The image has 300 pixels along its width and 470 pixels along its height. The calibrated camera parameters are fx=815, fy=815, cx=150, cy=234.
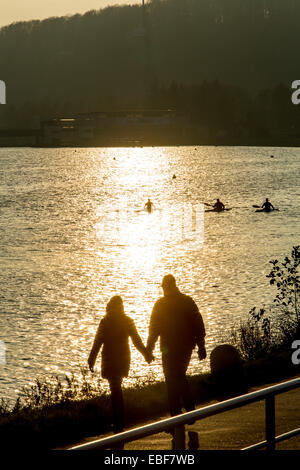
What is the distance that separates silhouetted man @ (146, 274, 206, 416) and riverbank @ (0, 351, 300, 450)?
2360 millimetres

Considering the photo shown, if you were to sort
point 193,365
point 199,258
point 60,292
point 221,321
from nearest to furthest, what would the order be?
point 193,365 → point 221,321 → point 60,292 → point 199,258

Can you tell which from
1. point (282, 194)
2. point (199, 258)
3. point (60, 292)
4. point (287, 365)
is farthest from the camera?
point (282, 194)

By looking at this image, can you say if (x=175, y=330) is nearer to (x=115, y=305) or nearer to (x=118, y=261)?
(x=115, y=305)

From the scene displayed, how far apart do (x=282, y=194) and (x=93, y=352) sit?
113m

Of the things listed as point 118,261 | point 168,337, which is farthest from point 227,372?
point 118,261

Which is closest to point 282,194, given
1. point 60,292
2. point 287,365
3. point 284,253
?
point 284,253

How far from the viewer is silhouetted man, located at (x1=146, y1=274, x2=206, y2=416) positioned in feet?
35.6

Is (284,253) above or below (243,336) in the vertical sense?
above

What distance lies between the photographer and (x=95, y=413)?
1377 centimetres

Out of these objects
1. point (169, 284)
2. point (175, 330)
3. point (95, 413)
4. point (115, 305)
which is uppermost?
point (169, 284)

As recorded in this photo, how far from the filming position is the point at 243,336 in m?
22.1

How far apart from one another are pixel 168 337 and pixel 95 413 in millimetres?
3513

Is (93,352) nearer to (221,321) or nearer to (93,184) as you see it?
(221,321)

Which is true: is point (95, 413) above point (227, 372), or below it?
below
